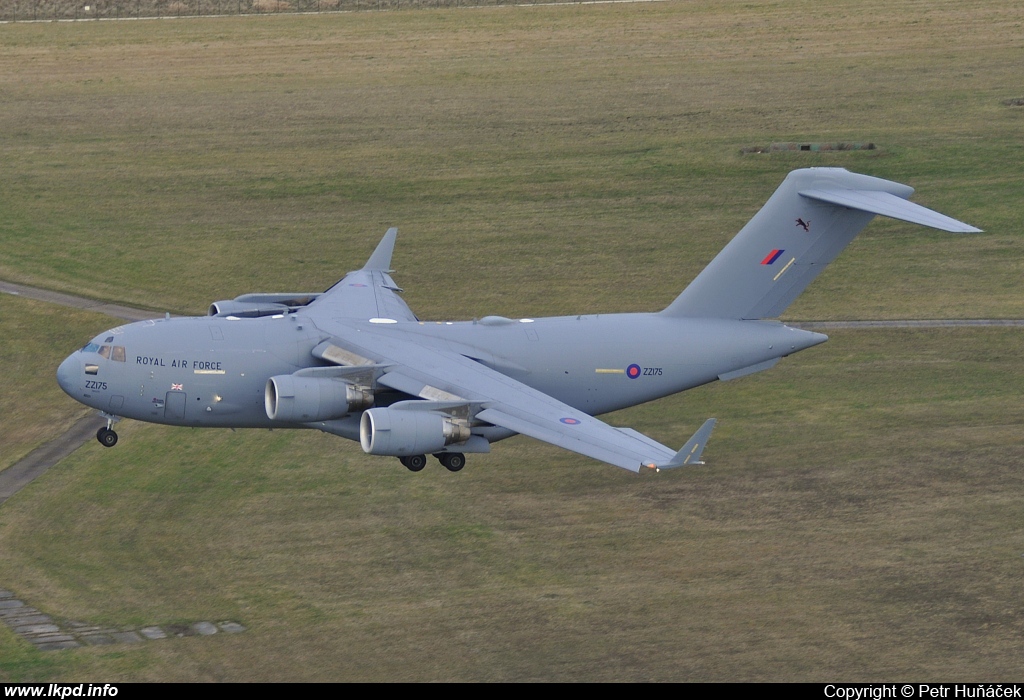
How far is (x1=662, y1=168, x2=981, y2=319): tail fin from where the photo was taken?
37531 mm

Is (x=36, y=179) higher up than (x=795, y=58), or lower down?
lower down

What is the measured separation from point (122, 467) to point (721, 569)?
58.1 ft

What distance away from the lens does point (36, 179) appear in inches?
2707

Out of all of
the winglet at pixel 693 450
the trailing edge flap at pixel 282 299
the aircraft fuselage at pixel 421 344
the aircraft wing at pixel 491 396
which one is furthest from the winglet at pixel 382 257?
the winglet at pixel 693 450

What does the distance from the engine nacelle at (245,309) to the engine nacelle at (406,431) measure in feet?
28.8

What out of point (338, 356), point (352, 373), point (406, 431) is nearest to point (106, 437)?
point (338, 356)

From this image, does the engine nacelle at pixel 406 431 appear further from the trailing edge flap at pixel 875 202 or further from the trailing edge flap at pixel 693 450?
the trailing edge flap at pixel 875 202

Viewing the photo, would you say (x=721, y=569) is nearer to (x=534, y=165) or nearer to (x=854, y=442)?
(x=854, y=442)

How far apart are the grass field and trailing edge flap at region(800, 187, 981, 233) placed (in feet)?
26.9

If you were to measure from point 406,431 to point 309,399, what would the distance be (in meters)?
3.10

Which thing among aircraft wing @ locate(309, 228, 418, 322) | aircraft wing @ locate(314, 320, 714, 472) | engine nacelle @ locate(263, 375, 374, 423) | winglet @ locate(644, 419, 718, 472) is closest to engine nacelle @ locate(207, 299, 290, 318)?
aircraft wing @ locate(309, 228, 418, 322)

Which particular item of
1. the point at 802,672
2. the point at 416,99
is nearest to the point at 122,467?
the point at 802,672

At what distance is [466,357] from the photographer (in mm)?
37438

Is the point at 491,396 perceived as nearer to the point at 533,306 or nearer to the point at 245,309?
the point at 245,309
